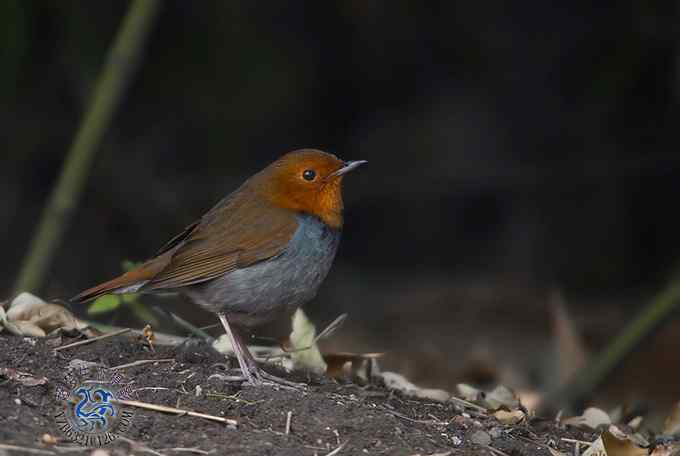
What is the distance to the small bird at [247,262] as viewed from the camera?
477 cm

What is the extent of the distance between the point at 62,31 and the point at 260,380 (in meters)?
4.00

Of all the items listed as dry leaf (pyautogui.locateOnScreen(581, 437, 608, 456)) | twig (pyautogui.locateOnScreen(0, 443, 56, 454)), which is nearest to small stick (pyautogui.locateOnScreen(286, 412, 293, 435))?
twig (pyautogui.locateOnScreen(0, 443, 56, 454))

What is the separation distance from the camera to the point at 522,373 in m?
7.35

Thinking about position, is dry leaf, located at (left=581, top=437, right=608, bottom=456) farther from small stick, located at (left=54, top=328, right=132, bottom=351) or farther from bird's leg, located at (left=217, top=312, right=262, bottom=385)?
small stick, located at (left=54, top=328, right=132, bottom=351)

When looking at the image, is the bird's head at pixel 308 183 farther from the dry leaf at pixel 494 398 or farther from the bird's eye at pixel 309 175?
the dry leaf at pixel 494 398

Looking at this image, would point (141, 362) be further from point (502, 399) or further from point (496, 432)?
point (502, 399)

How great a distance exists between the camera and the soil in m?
3.48

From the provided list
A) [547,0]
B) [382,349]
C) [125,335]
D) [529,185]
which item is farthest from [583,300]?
[125,335]

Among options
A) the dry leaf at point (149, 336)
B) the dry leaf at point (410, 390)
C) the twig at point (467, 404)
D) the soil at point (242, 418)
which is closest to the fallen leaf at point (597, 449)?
the soil at point (242, 418)

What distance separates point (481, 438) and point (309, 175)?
1.61 m

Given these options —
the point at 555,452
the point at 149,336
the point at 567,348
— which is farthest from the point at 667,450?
the point at 567,348

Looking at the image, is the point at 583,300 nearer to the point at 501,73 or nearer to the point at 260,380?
the point at 501,73

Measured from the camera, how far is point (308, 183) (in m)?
5.13

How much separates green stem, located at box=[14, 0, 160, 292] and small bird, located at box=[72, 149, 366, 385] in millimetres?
1243
